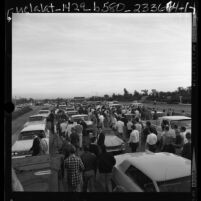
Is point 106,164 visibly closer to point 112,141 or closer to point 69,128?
point 112,141

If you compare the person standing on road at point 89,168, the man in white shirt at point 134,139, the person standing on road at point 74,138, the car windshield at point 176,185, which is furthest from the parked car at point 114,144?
the car windshield at point 176,185

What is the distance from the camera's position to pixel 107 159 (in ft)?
10.3

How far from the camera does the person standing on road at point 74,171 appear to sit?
2971 millimetres

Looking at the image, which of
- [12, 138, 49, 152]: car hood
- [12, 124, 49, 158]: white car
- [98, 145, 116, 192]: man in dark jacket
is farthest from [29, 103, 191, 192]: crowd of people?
[12, 138, 49, 152]: car hood

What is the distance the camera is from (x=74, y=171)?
9.93 ft

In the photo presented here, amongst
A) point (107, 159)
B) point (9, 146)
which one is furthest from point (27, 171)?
point (107, 159)

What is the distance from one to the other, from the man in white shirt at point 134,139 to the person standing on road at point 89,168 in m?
0.51

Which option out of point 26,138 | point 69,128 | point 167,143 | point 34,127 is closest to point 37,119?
point 34,127

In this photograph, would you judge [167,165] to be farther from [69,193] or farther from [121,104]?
[69,193]

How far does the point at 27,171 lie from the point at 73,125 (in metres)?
0.83

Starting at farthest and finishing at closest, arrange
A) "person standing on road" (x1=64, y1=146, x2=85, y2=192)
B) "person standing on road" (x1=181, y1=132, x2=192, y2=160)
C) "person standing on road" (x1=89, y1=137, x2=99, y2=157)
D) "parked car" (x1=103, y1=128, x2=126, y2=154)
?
1. "person standing on road" (x1=89, y1=137, x2=99, y2=157)
2. "parked car" (x1=103, y1=128, x2=126, y2=154)
3. "person standing on road" (x1=64, y1=146, x2=85, y2=192)
4. "person standing on road" (x1=181, y1=132, x2=192, y2=160)

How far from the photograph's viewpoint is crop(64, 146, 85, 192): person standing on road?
2971mm

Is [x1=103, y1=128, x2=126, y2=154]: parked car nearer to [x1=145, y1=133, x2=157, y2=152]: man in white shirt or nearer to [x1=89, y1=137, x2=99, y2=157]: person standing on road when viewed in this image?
[x1=89, y1=137, x2=99, y2=157]: person standing on road

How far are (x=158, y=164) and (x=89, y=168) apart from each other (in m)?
0.87
